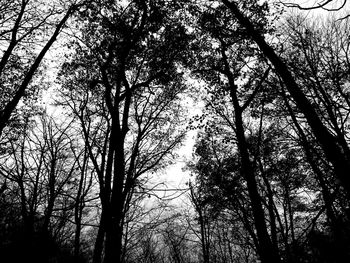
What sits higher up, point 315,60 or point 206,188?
point 315,60

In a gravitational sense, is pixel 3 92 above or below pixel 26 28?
below

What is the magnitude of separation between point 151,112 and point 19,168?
832 cm

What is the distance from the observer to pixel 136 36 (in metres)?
8.16

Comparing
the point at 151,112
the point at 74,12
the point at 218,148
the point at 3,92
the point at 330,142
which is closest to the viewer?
the point at 330,142

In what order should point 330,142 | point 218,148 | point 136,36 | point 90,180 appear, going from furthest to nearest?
point 218,148
point 90,180
point 136,36
point 330,142

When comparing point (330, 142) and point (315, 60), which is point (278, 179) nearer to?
point (315, 60)

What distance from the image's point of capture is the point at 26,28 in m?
8.68

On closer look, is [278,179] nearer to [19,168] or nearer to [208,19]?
[208,19]

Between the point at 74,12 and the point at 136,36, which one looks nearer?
the point at 136,36

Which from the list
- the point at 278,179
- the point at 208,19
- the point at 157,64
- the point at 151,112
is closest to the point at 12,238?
the point at 151,112

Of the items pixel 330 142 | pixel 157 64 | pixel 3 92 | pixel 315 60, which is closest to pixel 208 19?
pixel 157 64

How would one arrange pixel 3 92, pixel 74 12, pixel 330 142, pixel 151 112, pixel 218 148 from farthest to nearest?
pixel 218 148 → pixel 151 112 → pixel 3 92 → pixel 74 12 → pixel 330 142

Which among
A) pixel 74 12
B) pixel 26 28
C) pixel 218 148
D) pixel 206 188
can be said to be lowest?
pixel 206 188

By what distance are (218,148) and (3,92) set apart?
44.0ft
